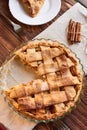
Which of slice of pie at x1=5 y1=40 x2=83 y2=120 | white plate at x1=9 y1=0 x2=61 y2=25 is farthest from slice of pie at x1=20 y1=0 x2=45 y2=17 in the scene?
slice of pie at x1=5 y1=40 x2=83 y2=120

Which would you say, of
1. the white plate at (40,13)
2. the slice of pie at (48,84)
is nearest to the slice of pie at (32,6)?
the white plate at (40,13)

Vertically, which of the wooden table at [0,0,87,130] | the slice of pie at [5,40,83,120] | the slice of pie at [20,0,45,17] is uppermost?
the slice of pie at [20,0,45,17]

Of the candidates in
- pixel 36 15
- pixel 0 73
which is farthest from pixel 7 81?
pixel 36 15

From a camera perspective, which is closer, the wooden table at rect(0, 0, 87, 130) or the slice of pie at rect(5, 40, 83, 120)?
the slice of pie at rect(5, 40, 83, 120)

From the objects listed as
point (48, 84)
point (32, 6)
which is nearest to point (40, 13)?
point (32, 6)

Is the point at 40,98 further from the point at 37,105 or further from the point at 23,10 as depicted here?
the point at 23,10

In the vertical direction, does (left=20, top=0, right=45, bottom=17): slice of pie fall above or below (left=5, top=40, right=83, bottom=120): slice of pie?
above

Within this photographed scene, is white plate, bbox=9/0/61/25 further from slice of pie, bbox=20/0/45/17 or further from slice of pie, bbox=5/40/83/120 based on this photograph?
slice of pie, bbox=5/40/83/120
